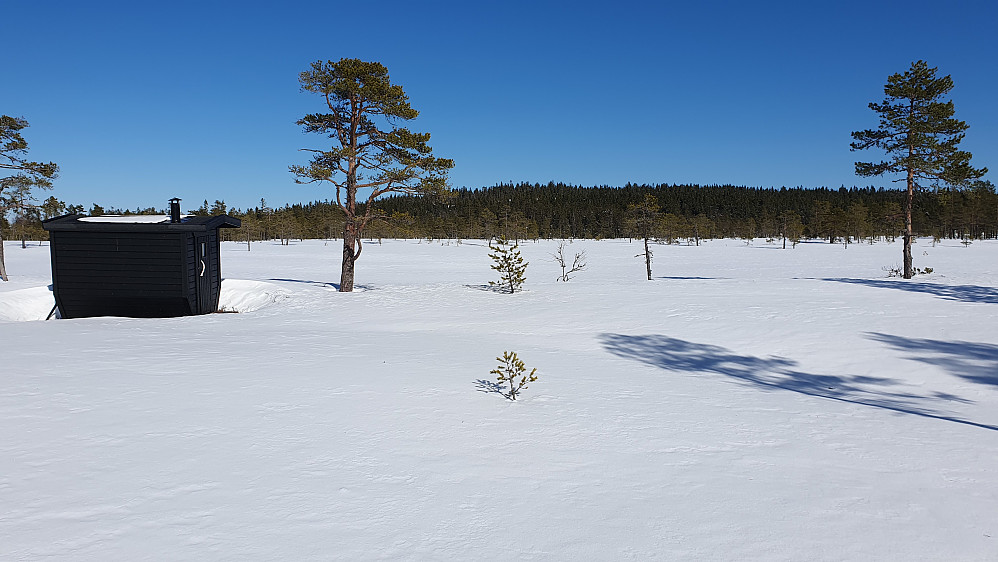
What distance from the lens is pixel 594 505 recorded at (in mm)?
4148

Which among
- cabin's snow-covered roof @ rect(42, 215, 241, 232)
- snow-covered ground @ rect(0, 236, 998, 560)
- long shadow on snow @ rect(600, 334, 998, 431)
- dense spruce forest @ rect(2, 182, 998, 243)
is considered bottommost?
long shadow on snow @ rect(600, 334, 998, 431)

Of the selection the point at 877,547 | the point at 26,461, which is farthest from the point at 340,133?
the point at 877,547

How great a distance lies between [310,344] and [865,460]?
30.4ft

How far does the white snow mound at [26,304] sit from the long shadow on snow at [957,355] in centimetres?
2373

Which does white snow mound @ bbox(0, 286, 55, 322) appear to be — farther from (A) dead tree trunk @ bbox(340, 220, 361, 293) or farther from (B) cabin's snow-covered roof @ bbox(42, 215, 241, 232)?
(A) dead tree trunk @ bbox(340, 220, 361, 293)

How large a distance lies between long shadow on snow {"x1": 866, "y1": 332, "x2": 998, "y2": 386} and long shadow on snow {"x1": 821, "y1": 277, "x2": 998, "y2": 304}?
286 inches

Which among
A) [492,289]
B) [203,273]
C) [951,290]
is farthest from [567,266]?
[203,273]

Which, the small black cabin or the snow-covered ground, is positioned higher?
the small black cabin

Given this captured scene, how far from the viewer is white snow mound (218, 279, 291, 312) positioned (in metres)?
18.5

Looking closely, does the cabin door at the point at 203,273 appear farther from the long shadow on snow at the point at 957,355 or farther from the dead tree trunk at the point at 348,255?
the long shadow on snow at the point at 957,355

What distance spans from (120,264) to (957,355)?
20.1 m

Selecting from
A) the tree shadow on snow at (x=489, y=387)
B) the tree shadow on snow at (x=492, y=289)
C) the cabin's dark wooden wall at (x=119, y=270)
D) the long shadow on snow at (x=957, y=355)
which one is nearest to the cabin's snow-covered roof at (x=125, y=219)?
the cabin's dark wooden wall at (x=119, y=270)

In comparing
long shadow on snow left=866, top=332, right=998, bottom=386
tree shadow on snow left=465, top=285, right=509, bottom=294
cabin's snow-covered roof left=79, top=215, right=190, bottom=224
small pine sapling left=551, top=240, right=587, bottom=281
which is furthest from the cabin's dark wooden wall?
long shadow on snow left=866, top=332, right=998, bottom=386

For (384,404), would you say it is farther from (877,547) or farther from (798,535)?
(877,547)
